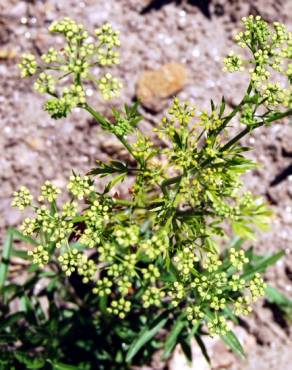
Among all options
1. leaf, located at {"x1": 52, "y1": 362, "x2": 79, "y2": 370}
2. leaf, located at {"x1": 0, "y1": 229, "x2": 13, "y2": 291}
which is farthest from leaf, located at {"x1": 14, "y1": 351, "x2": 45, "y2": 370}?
leaf, located at {"x1": 0, "y1": 229, "x2": 13, "y2": 291}

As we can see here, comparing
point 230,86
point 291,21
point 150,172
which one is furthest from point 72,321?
point 291,21

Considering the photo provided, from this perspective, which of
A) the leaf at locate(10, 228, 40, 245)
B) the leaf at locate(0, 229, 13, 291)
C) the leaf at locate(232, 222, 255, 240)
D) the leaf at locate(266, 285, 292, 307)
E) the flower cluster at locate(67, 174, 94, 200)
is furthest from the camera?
the leaf at locate(266, 285, 292, 307)

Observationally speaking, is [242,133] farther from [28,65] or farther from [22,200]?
[22,200]

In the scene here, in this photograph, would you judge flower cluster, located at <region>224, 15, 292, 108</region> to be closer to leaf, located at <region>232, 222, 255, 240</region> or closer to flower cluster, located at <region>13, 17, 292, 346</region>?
flower cluster, located at <region>13, 17, 292, 346</region>

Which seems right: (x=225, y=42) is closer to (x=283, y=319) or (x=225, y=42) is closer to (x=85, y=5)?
(x=85, y=5)

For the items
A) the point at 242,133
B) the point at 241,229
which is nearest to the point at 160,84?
the point at 241,229

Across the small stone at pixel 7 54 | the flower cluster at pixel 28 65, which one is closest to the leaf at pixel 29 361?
the flower cluster at pixel 28 65
